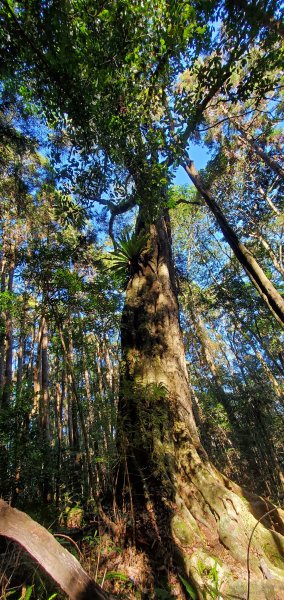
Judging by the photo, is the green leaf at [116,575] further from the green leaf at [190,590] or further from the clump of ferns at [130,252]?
the clump of ferns at [130,252]

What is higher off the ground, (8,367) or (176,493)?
(8,367)

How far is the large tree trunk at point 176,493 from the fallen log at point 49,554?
144 centimetres

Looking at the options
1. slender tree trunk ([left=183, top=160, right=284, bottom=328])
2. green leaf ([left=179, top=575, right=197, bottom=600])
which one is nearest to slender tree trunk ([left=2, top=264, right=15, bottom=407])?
green leaf ([left=179, top=575, right=197, bottom=600])

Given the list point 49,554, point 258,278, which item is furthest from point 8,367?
point 49,554

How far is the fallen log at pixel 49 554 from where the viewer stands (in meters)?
1.18

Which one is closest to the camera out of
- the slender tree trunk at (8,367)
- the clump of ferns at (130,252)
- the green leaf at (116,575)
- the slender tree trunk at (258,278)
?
the green leaf at (116,575)

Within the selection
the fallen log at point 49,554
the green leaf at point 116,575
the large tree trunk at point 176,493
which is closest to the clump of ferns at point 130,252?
the large tree trunk at point 176,493

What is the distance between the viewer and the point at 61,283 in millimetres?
5734

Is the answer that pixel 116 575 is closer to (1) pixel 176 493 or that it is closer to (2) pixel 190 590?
(2) pixel 190 590

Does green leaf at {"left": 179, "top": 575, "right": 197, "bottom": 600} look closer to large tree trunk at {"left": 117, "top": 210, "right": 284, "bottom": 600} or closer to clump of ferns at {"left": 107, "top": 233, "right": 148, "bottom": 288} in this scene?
large tree trunk at {"left": 117, "top": 210, "right": 284, "bottom": 600}

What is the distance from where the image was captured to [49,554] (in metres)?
1.23

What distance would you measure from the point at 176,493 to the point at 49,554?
1.82 m

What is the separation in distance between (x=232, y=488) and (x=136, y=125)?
4151 mm

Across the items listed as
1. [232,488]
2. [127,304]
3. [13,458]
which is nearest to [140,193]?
[127,304]
